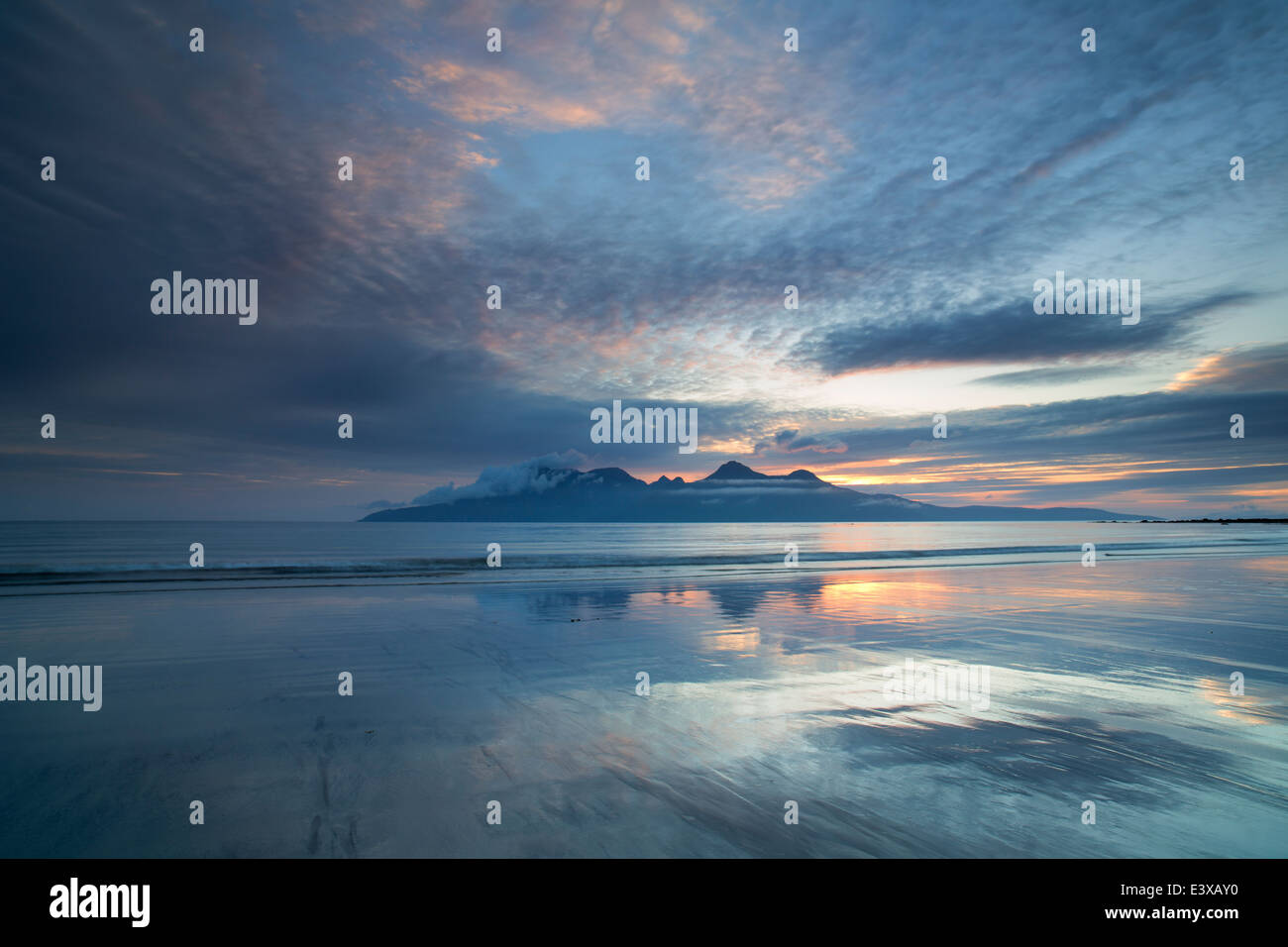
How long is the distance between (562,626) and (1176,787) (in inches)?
475

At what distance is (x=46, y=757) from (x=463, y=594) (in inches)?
622

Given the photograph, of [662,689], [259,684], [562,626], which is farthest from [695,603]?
[259,684]

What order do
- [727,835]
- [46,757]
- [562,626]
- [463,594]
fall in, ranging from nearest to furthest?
[727,835]
[46,757]
[562,626]
[463,594]

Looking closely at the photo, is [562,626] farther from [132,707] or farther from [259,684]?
[132,707]

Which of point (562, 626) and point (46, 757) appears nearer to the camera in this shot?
point (46, 757)

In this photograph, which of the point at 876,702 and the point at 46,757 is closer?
the point at 46,757

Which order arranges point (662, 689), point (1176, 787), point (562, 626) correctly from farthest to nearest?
1. point (562, 626)
2. point (662, 689)
3. point (1176, 787)

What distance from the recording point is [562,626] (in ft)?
50.1
